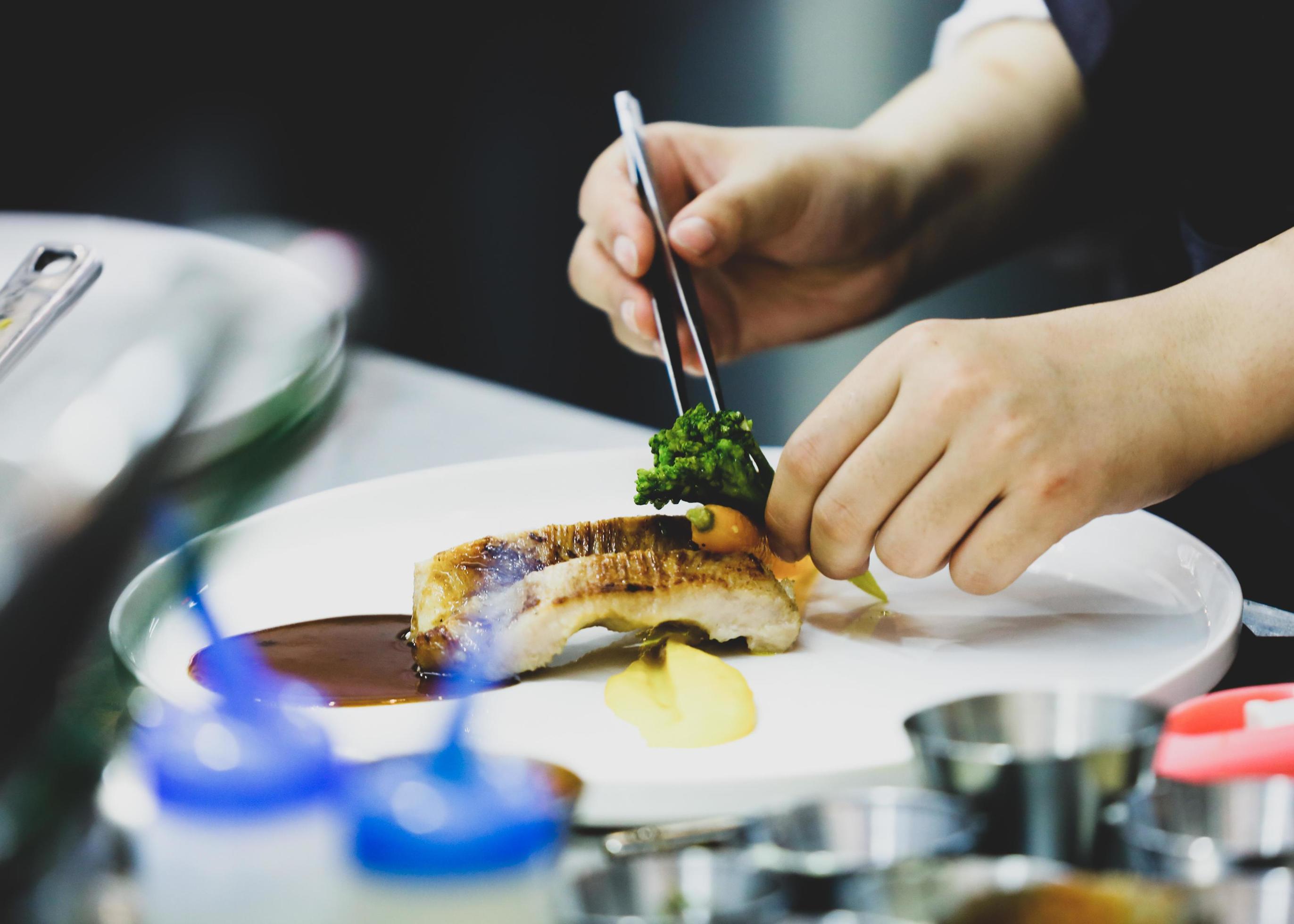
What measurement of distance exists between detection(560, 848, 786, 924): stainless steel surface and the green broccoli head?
88cm

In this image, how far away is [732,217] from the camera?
2014mm

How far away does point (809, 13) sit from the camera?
A: 530 cm

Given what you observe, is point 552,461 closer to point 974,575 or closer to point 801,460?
point 801,460

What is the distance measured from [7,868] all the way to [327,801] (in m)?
0.15

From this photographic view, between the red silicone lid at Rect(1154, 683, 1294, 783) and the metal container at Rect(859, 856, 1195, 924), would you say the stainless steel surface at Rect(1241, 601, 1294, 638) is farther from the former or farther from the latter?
the metal container at Rect(859, 856, 1195, 924)

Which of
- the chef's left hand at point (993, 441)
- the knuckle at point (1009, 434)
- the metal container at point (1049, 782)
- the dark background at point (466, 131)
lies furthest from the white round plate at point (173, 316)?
the dark background at point (466, 131)

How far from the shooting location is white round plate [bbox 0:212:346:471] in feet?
1.90

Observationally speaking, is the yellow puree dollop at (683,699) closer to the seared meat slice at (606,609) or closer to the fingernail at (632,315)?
the seared meat slice at (606,609)

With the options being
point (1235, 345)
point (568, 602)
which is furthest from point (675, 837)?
point (1235, 345)

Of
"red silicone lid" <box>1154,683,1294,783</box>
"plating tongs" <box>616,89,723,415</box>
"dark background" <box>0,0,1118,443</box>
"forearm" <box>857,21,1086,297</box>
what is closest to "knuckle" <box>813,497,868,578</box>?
"plating tongs" <box>616,89,723,415</box>

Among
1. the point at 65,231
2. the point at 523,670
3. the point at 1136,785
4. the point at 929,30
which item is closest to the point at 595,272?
the point at 523,670

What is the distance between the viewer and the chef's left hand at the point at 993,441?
1.33 metres

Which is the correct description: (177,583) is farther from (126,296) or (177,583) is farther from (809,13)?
(809,13)

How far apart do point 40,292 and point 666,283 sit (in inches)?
38.8
